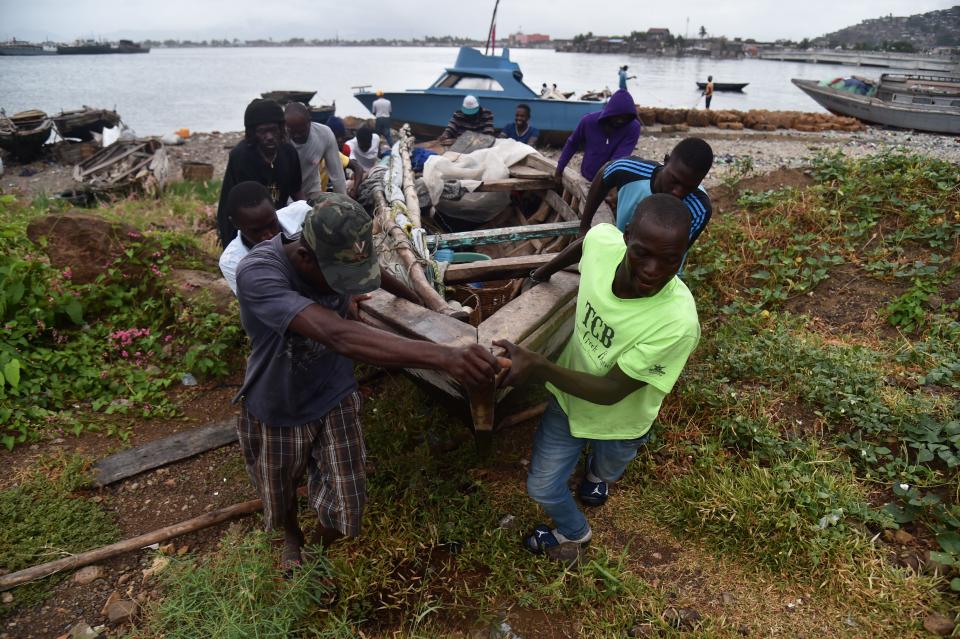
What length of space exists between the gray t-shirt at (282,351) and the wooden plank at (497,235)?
1980 mm

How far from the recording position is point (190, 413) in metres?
3.83

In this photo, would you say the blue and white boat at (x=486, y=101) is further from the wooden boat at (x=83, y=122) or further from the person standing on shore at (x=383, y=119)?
the wooden boat at (x=83, y=122)

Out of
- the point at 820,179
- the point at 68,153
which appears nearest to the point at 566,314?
the point at 820,179

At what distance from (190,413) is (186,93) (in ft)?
137

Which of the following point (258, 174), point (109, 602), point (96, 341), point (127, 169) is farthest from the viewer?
point (127, 169)

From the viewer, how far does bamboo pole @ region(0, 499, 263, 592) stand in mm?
2529

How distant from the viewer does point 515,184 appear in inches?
219

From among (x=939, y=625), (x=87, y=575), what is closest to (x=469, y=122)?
(x=87, y=575)

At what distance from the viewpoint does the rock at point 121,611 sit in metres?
2.41

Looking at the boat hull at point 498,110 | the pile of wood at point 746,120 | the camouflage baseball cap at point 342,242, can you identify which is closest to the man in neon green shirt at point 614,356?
the camouflage baseball cap at point 342,242

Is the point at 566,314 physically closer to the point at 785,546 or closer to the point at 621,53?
the point at 785,546

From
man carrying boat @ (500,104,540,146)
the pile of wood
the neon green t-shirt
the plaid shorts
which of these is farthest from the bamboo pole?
the pile of wood

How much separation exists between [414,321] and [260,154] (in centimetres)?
201

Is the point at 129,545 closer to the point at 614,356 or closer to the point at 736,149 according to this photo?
the point at 614,356
